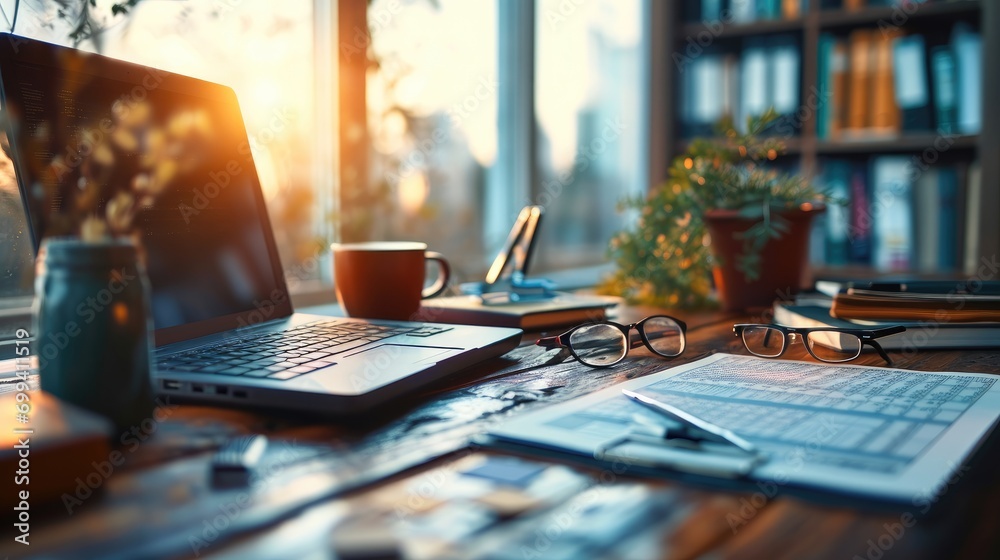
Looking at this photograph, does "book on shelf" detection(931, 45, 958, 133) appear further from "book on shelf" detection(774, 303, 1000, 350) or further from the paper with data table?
the paper with data table

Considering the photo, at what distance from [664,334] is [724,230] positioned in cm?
42

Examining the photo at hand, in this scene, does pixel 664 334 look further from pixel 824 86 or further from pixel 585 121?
pixel 824 86

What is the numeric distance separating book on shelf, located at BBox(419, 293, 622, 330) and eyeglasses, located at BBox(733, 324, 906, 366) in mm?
281

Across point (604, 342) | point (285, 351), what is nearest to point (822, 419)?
point (604, 342)

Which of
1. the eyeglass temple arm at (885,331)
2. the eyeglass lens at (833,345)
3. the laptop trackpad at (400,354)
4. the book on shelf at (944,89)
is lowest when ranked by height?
the eyeglass lens at (833,345)

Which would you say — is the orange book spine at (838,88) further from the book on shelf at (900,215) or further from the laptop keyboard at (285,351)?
the laptop keyboard at (285,351)

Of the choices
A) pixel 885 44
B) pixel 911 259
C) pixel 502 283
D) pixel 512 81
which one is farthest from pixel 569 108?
pixel 502 283

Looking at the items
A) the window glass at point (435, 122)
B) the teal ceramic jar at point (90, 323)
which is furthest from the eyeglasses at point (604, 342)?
the window glass at point (435, 122)

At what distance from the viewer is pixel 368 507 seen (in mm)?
453

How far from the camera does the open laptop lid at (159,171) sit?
2.32ft

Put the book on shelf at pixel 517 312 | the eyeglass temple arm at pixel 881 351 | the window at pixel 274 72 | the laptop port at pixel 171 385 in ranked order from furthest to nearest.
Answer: the window at pixel 274 72, the book on shelf at pixel 517 312, the eyeglass temple arm at pixel 881 351, the laptop port at pixel 171 385

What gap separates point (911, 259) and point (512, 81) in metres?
1.35

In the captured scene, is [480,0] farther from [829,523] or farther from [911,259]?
[829,523]

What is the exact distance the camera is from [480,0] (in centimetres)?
218
